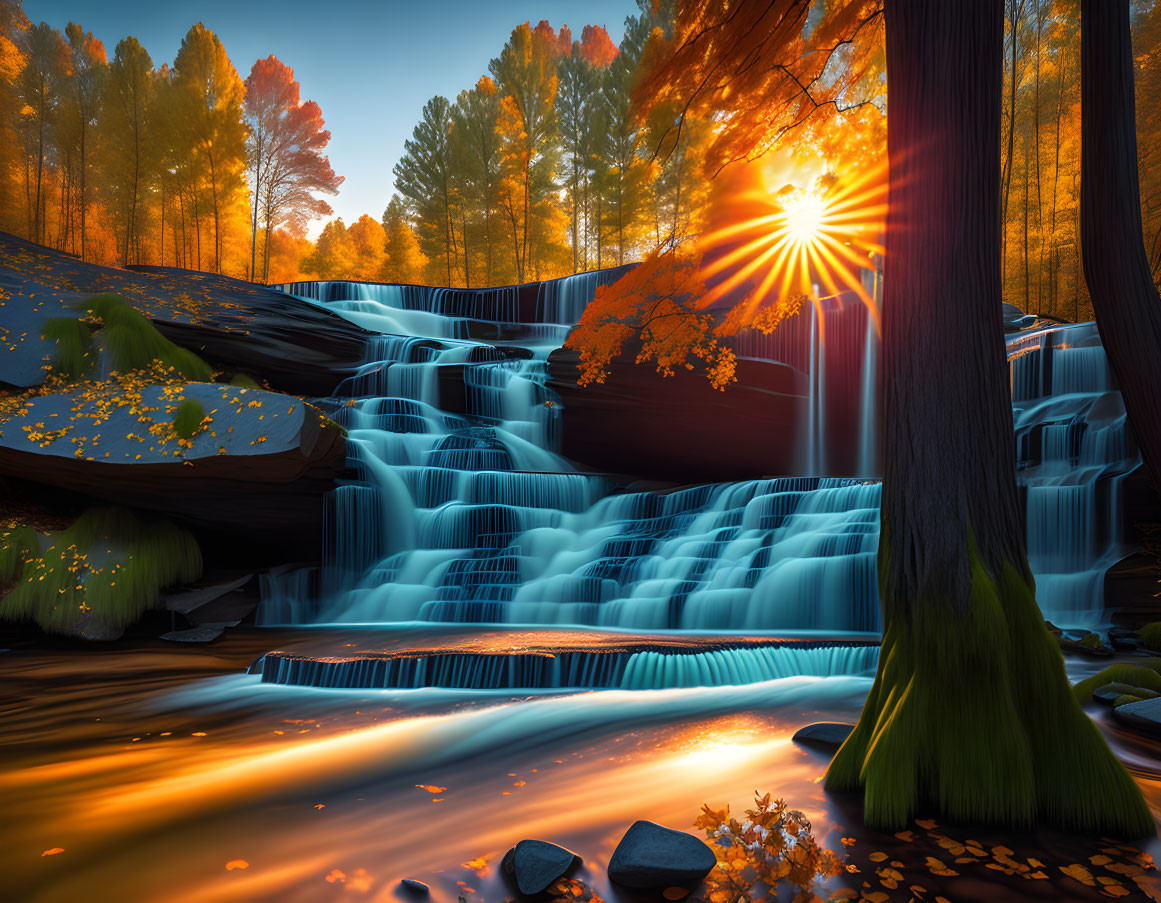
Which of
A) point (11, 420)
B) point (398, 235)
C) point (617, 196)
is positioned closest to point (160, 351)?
point (11, 420)

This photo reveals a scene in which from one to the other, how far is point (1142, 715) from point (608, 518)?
7469 mm

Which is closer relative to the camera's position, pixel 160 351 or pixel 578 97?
pixel 160 351

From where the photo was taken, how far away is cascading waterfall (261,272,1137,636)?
8266 millimetres

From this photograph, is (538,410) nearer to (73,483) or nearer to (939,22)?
(73,483)

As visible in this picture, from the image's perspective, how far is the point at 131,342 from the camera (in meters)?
9.89

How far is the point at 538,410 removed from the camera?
14289mm

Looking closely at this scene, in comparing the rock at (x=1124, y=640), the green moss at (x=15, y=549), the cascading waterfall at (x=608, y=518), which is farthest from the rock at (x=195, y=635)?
the rock at (x=1124, y=640)

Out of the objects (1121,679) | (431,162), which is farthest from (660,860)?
(431,162)

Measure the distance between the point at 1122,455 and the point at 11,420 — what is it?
15426 mm

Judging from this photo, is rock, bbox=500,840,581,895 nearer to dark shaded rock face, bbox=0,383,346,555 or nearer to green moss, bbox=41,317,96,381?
dark shaded rock face, bbox=0,383,346,555

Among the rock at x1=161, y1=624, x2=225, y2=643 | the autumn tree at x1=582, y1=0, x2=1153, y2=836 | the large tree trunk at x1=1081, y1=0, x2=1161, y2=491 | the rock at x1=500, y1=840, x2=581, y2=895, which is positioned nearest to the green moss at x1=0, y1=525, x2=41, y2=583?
the rock at x1=161, y1=624, x2=225, y2=643

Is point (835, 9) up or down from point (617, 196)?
down

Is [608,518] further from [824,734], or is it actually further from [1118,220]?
[1118,220]

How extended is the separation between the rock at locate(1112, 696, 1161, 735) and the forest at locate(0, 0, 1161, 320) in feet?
66.4
